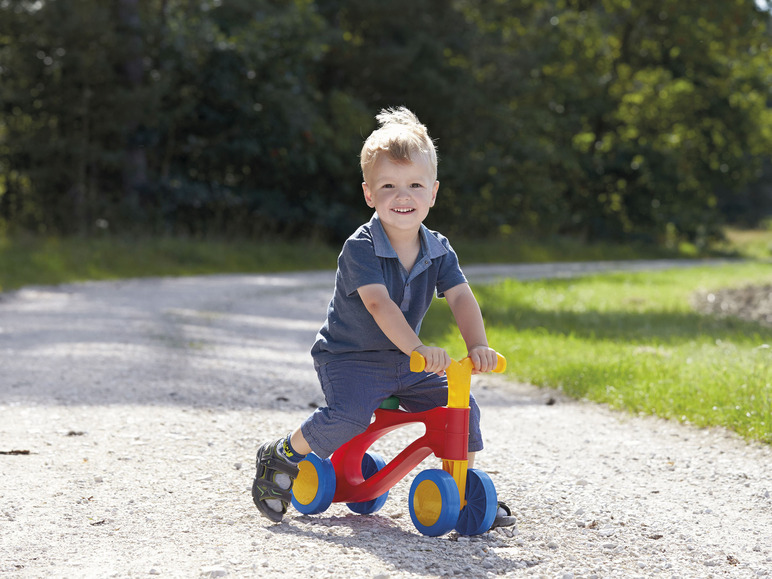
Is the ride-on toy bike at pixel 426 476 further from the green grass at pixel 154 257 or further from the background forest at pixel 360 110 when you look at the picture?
the background forest at pixel 360 110

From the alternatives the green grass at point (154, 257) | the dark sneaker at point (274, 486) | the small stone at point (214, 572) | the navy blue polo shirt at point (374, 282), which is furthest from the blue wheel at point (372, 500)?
the green grass at point (154, 257)

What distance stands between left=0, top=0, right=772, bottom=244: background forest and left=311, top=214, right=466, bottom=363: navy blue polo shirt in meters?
16.2

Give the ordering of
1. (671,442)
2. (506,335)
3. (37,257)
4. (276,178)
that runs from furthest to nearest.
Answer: (276,178), (37,257), (506,335), (671,442)

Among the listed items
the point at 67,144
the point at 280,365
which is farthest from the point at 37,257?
the point at 280,365

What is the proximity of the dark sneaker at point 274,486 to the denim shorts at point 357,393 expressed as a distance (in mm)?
165

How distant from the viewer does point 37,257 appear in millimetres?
14539

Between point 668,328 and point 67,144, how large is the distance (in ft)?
46.0

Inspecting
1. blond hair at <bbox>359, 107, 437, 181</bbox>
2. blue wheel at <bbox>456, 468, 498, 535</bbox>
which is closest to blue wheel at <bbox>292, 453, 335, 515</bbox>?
blue wheel at <bbox>456, 468, 498, 535</bbox>

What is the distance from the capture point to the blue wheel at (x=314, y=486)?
3.46 meters

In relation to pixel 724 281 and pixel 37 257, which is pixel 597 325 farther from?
pixel 37 257

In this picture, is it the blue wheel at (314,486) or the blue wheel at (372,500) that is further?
the blue wheel at (372,500)

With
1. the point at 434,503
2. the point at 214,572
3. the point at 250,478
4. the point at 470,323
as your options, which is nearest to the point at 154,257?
the point at 250,478

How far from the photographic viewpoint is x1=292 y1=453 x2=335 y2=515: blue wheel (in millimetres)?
3459

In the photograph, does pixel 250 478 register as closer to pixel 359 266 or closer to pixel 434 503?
pixel 434 503
